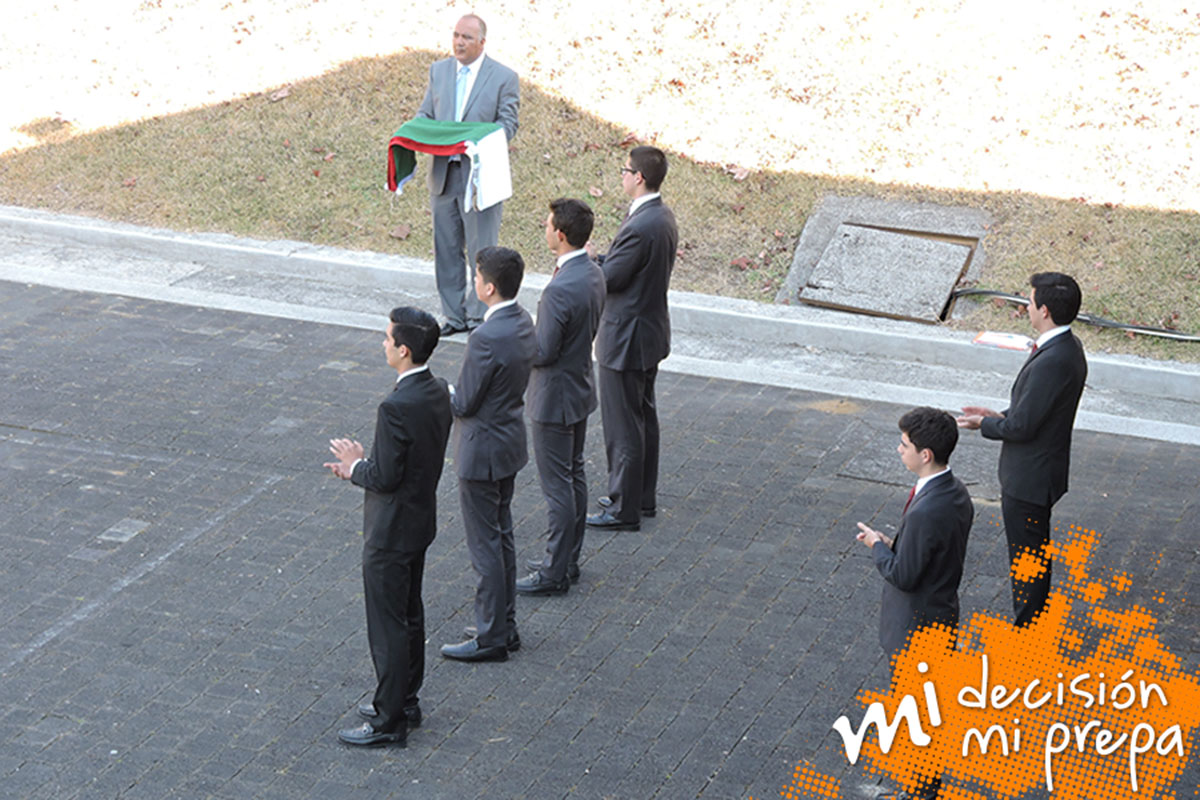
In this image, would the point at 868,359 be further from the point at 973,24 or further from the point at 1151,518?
the point at 973,24

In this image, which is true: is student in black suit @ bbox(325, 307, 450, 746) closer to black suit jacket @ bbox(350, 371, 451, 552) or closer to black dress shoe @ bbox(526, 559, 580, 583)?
black suit jacket @ bbox(350, 371, 451, 552)

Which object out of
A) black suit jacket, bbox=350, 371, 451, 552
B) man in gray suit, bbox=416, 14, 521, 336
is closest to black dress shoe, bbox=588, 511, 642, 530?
black suit jacket, bbox=350, 371, 451, 552

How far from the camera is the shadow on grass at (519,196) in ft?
39.5

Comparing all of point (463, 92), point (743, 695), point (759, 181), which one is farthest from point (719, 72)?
point (743, 695)

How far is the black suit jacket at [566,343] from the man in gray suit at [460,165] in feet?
14.0

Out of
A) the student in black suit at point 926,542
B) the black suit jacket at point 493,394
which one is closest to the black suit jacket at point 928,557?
the student in black suit at point 926,542

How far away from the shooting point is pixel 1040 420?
21.3ft

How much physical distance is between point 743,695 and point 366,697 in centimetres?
176

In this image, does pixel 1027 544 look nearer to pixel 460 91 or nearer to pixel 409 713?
pixel 409 713

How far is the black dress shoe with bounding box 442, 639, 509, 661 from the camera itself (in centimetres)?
662

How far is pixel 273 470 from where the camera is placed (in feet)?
28.8

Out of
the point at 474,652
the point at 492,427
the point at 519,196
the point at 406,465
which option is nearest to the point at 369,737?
the point at 474,652

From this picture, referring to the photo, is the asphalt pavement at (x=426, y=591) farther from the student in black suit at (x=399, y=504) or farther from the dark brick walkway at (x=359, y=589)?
the student in black suit at (x=399, y=504)

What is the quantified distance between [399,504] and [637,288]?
2.67 meters
